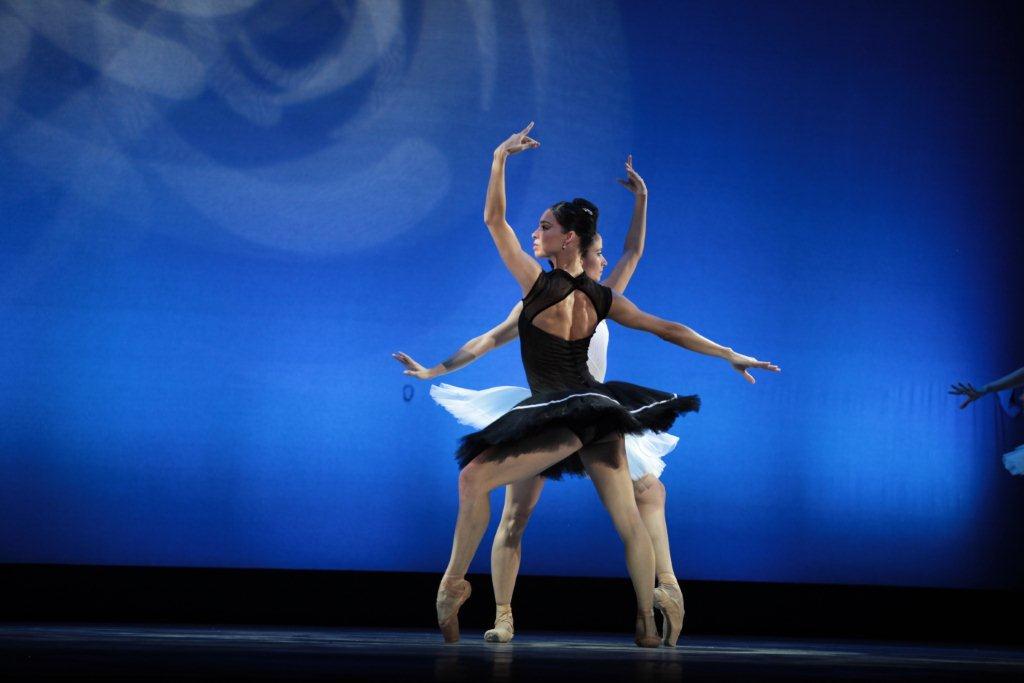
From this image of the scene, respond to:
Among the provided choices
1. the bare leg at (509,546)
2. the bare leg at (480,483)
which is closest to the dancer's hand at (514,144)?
the bare leg at (480,483)

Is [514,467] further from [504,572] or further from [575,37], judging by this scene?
[575,37]

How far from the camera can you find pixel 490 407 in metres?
4.22

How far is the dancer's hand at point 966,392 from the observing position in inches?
237

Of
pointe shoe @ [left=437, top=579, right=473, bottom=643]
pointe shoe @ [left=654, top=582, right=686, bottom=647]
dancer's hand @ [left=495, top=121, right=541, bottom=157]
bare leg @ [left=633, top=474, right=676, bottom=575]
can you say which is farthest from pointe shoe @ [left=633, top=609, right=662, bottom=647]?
dancer's hand @ [left=495, top=121, right=541, bottom=157]

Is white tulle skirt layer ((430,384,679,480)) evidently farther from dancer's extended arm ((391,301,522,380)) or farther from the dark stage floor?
the dark stage floor

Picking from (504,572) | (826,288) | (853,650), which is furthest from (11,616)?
(826,288)

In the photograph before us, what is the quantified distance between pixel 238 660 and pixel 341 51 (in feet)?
11.1

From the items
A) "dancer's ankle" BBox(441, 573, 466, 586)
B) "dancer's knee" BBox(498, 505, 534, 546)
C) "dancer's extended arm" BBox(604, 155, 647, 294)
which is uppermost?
"dancer's extended arm" BBox(604, 155, 647, 294)

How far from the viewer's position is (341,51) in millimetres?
5484

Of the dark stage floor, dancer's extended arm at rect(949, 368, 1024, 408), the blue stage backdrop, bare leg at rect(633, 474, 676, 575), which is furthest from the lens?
dancer's extended arm at rect(949, 368, 1024, 408)

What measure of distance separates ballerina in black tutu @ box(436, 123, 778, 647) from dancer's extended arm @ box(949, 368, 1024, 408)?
266cm

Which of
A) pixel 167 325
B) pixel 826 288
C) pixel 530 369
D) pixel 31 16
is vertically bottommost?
pixel 530 369

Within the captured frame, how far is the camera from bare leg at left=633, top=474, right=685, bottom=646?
12.8 feet

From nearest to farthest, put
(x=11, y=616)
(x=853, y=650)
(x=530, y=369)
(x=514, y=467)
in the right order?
(x=514, y=467) → (x=530, y=369) → (x=853, y=650) → (x=11, y=616)
